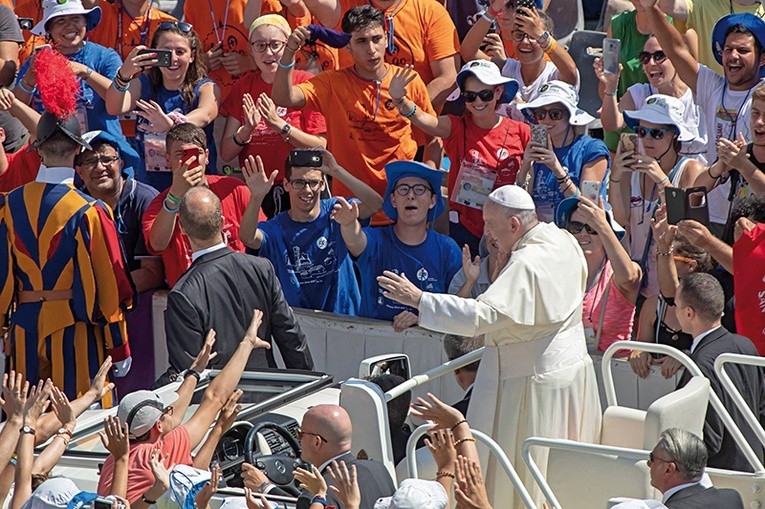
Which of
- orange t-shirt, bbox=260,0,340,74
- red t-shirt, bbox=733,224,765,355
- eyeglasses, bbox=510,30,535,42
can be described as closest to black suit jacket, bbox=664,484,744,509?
red t-shirt, bbox=733,224,765,355

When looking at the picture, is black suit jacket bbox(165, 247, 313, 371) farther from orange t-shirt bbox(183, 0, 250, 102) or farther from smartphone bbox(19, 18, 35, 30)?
smartphone bbox(19, 18, 35, 30)

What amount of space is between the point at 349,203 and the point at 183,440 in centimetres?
287

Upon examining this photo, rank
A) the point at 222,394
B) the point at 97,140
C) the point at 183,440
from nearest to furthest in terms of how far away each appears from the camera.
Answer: the point at 183,440, the point at 222,394, the point at 97,140

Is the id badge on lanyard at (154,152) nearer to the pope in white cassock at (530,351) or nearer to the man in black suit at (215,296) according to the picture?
the man in black suit at (215,296)

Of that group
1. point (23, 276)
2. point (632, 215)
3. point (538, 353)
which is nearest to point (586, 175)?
point (632, 215)

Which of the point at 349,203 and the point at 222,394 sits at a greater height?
the point at 349,203

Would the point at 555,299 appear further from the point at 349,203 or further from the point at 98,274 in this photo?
the point at 98,274

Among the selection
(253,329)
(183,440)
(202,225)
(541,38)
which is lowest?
(183,440)

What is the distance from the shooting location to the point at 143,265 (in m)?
9.02

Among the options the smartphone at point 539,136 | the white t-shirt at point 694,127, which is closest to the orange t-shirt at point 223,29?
the smartphone at point 539,136

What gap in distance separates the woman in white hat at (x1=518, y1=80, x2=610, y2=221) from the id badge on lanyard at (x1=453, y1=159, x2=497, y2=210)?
341 mm

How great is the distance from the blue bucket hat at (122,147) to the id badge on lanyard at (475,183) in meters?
2.22

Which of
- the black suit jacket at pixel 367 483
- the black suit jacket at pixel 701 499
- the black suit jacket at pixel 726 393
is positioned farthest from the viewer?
the black suit jacket at pixel 726 393

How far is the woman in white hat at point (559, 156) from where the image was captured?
8453mm
